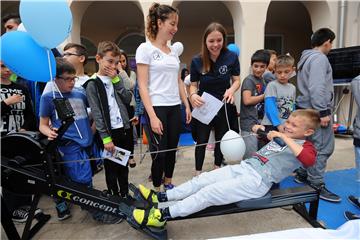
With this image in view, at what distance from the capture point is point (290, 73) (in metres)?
2.55

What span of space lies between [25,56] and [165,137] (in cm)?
117

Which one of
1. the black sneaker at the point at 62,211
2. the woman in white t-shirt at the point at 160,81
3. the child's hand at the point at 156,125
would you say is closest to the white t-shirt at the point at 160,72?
the woman in white t-shirt at the point at 160,81

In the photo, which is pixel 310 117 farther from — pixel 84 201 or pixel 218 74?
pixel 84 201

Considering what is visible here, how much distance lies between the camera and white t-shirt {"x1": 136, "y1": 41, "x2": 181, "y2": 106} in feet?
6.65

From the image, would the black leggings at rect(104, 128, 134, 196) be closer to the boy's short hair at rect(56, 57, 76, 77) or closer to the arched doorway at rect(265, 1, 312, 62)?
the boy's short hair at rect(56, 57, 76, 77)

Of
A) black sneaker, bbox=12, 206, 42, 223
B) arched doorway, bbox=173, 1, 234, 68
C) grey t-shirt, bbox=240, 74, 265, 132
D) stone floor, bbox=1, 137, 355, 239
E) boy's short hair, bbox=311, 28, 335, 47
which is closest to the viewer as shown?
stone floor, bbox=1, 137, 355, 239

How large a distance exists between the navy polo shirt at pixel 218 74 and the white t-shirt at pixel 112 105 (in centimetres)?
90

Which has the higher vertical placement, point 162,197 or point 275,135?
point 275,135

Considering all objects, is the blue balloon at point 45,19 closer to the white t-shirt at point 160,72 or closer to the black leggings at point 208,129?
the white t-shirt at point 160,72

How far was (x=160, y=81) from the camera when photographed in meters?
2.10

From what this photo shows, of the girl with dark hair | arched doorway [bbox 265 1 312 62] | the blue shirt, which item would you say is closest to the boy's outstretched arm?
the girl with dark hair

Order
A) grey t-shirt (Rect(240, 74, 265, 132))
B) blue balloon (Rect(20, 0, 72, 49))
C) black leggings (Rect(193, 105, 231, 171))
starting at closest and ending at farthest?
blue balloon (Rect(20, 0, 72, 49)) < black leggings (Rect(193, 105, 231, 171)) < grey t-shirt (Rect(240, 74, 265, 132))

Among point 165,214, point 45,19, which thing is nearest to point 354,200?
point 165,214

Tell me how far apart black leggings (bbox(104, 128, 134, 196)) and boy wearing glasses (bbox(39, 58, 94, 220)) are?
0.53ft
